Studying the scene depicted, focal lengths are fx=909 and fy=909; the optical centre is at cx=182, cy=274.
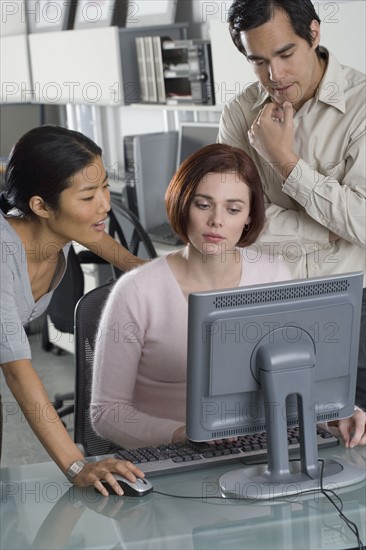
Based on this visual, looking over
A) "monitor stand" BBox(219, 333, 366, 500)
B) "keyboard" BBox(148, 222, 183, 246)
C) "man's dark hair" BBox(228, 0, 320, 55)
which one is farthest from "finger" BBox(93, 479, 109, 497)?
"keyboard" BBox(148, 222, 183, 246)

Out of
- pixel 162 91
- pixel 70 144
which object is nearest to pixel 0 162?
pixel 162 91

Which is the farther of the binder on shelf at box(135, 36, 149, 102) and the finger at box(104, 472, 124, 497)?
the binder on shelf at box(135, 36, 149, 102)

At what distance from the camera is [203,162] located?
6.97 feet

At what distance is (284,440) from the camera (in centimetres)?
171

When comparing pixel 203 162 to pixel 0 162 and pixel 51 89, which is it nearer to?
pixel 0 162

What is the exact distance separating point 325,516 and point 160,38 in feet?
10.1

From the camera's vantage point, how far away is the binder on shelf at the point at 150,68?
4336mm

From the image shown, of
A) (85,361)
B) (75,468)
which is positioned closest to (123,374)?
(85,361)

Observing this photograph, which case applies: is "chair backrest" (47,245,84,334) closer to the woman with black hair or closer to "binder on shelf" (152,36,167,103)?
"binder on shelf" (152,36,167,103)

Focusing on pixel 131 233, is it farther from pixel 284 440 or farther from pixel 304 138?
pixel 284 440

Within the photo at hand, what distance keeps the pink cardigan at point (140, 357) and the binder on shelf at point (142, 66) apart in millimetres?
2437

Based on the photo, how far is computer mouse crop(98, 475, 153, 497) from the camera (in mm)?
1705

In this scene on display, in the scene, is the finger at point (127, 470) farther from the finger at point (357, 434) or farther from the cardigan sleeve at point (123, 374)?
the finger at point (357, 434)

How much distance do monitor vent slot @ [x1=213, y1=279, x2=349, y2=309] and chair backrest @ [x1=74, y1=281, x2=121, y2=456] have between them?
70cm
